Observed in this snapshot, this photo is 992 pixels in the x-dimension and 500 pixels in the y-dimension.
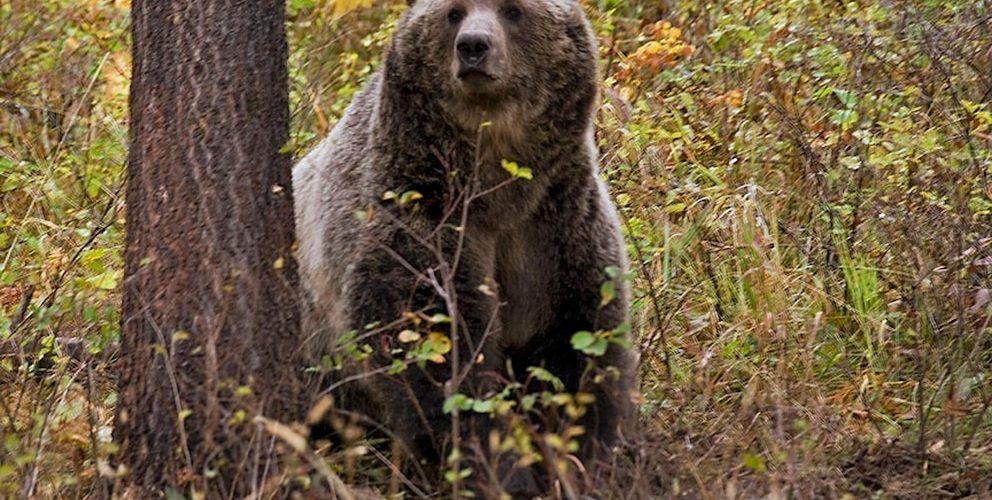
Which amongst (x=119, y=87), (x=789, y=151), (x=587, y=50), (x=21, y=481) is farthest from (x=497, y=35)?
(x=119, y=87)

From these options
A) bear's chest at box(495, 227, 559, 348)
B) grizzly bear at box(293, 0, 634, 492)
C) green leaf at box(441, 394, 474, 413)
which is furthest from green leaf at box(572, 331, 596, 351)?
bear's chest at box(495, 227, 559, 348)

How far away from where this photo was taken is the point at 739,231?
6.27 metres

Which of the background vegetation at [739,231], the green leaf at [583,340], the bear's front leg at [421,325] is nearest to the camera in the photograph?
the green leaf at [583,340]

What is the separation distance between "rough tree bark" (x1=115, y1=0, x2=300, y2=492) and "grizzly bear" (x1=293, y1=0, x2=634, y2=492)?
473 mm

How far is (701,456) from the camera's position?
473 centimetres

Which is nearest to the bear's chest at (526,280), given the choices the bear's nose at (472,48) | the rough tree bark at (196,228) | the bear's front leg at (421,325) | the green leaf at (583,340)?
the bear's front leg at (421,325)

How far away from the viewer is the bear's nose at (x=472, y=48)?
4738mm

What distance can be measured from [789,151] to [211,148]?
325cm

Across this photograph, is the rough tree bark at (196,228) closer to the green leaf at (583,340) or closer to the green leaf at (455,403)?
the green leaf at (455,403)

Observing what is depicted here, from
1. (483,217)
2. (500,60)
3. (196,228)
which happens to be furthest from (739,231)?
(196,228)

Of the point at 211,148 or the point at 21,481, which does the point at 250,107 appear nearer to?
the point at 211,148

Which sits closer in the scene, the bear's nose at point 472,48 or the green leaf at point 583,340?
the green leaf at point 583,340

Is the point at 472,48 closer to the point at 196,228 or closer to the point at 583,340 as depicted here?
the point at 196,228

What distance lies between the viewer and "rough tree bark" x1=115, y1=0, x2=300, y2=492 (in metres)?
4.38
